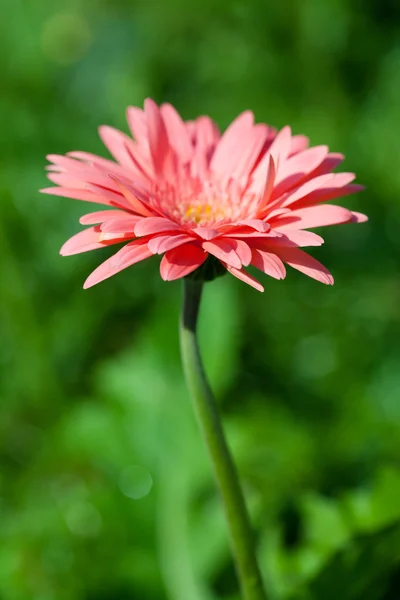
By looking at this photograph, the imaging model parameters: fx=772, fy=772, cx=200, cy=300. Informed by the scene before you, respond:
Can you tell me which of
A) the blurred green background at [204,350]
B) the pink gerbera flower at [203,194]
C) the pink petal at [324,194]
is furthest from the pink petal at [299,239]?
the blurred green background at [204,350]

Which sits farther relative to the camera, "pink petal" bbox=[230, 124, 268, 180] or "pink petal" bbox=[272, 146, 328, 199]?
"pink petal" bbox=[230, 124, 268, 180]

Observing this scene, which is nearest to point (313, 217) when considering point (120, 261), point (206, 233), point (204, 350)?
point (206, 233)

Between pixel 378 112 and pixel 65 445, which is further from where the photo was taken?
pixel 378 112

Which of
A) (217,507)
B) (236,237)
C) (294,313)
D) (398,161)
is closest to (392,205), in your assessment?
(398,161)

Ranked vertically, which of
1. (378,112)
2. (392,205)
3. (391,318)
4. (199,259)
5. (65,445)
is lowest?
(65,445)

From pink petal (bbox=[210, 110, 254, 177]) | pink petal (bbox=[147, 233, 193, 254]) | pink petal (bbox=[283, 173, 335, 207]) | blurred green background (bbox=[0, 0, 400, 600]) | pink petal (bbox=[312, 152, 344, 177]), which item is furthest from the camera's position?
blurred green background (bbox=[0, 0, 400, 600])

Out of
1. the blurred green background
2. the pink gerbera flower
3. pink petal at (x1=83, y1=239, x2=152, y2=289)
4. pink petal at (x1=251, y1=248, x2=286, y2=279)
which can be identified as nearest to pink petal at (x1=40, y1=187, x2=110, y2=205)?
the pink gerbera flower

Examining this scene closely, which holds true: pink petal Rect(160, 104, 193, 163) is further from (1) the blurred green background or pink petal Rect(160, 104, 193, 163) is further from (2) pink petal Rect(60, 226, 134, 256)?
(1) the blurred green background

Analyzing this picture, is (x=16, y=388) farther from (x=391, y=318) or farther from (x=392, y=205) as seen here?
(x=392, y=205)
